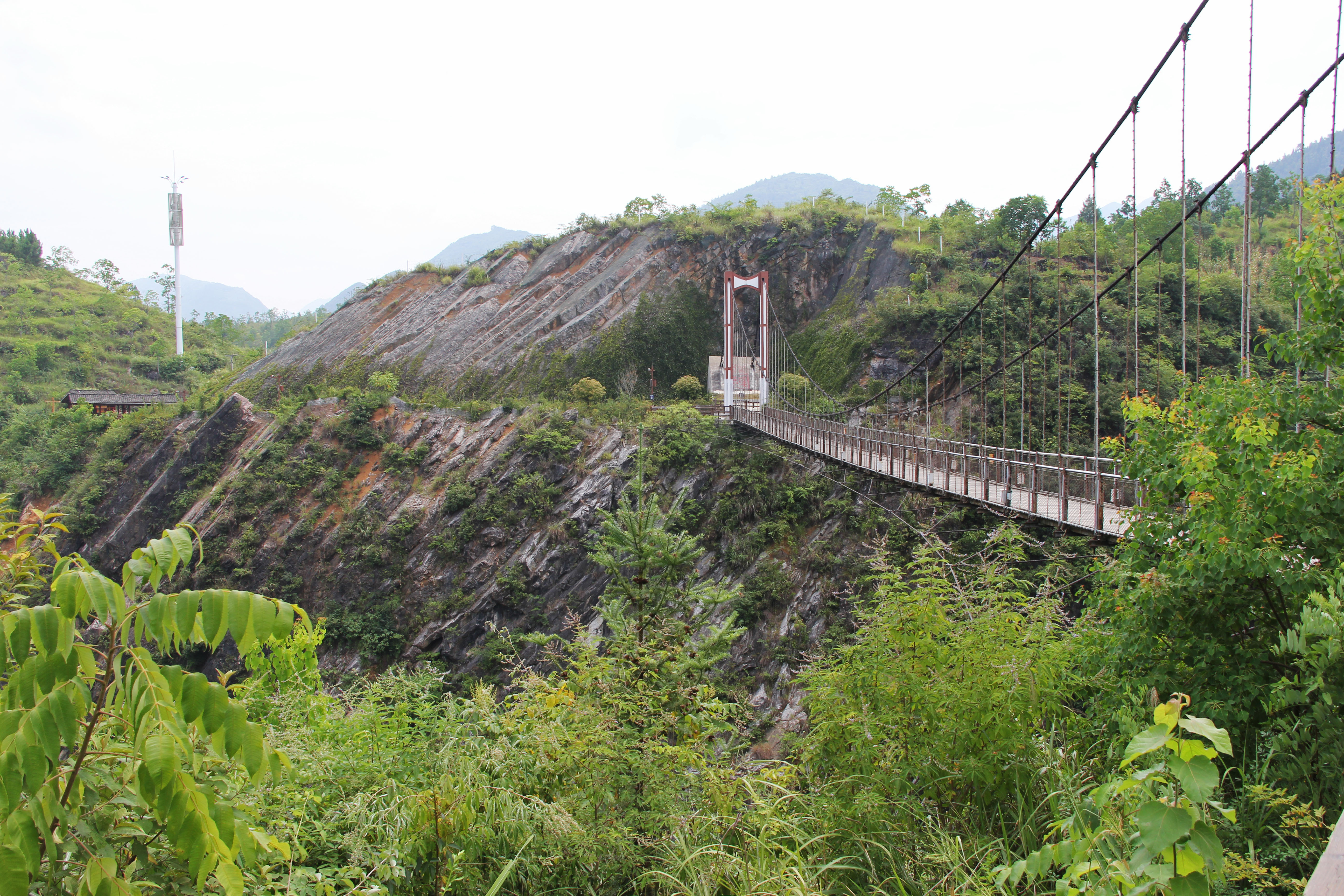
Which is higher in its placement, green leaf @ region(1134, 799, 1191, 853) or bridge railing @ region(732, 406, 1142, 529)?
green leaf @ region(1134, 799, 1191, 853)

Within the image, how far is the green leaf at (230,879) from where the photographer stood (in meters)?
1.30

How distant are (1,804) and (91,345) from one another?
2391 inches

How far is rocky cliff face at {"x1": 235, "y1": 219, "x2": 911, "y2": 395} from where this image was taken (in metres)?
32.0

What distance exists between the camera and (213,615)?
134 centimetres

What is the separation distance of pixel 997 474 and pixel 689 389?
64.7ft

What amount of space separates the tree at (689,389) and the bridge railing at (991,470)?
12.1 m

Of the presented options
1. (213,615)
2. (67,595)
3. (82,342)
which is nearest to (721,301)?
(213,615)

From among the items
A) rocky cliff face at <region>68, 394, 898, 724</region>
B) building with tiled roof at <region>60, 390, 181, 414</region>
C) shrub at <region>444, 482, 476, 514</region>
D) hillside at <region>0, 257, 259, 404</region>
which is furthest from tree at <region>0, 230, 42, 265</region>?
shrub at <region>444, 482, 476, 514</region>

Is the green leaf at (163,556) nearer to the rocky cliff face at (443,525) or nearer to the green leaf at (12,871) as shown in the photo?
the green leaf at (12,871)

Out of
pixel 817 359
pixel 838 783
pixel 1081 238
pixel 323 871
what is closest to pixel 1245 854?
pixel 838 783

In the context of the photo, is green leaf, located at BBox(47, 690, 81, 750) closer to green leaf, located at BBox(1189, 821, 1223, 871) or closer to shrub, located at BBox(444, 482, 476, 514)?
green leaf, located at BBox(1189, 821, 1223, 871)

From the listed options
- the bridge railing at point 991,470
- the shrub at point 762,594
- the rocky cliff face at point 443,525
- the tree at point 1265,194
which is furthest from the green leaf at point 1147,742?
the tree at point 1265,194

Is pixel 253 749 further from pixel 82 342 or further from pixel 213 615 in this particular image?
pixel 82 342

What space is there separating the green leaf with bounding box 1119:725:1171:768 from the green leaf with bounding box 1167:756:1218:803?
0.10 feet
